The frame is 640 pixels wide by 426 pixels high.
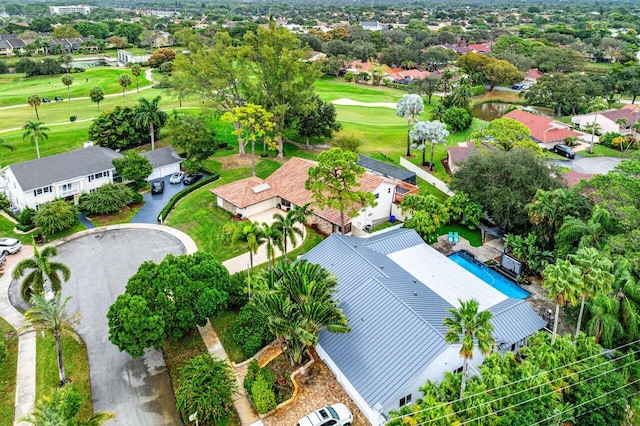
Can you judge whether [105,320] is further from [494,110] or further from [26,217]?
[494,110]

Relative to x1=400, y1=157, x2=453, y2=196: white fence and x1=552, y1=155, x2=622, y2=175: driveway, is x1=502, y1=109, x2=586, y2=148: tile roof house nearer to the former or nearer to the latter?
x1=552, y1=155, x2=622, y2=175: driveway

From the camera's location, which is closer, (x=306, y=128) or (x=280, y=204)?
(x=280, y=204)

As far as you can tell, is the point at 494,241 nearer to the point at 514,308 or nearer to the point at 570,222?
the point at 570,222

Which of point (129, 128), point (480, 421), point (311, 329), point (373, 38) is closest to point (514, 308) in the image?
point (480, 421)

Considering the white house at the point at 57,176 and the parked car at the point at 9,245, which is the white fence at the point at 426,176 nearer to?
the white house at the point at 57,176

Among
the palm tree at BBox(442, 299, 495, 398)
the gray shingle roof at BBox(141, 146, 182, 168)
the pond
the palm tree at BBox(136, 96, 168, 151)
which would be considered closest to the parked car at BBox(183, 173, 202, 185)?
the gray shingle roof at BBox(141, 146, 182, 168)
